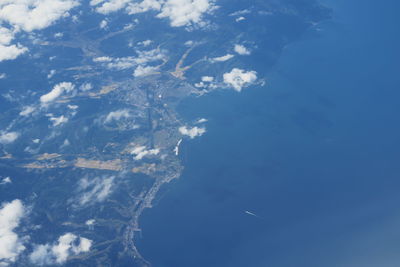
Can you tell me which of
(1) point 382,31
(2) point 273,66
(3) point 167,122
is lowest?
(3) point 167,122

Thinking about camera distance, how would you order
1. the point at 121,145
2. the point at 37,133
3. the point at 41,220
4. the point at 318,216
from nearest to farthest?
1. the point at 318,216
2. the point at 41,220
3. the point at 121,145
4. the point at 37,133

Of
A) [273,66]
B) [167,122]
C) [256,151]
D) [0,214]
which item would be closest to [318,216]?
[256,151]

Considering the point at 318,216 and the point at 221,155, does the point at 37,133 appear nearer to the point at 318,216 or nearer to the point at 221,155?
the point at 221,155

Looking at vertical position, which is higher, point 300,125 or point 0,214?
point 300,125

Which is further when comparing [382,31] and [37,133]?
[382,31]

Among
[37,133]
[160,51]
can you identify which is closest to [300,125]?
[160,51]

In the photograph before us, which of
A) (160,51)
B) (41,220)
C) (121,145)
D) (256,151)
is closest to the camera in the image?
(41,220)
